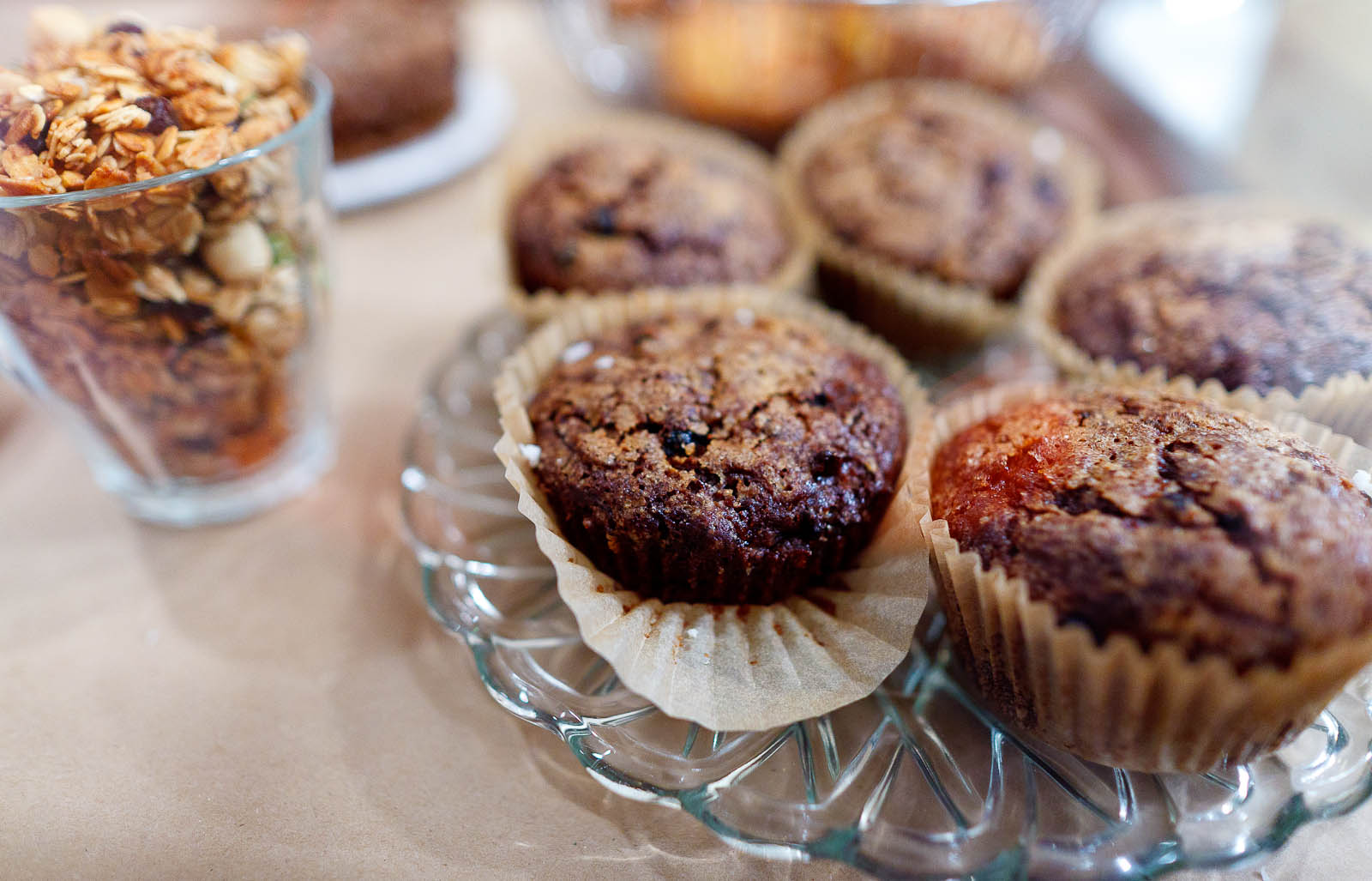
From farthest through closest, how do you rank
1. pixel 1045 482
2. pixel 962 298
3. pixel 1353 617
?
1. pixel 962 298
2. pixel 1045 482
3. pixel 1353 617

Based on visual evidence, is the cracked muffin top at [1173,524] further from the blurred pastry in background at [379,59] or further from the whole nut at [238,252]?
the blurred pastry in background at [379,59]

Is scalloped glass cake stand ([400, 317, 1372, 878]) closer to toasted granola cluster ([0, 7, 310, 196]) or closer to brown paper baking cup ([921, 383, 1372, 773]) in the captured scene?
brown paper baking cup ([921, 383, 1372, 773])

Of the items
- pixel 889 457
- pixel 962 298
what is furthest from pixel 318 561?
pixel 962 298

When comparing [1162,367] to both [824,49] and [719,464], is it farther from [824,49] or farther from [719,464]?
[824,49]

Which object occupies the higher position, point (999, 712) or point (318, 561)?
point (999, 712)

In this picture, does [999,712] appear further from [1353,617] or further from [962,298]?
[962,298]

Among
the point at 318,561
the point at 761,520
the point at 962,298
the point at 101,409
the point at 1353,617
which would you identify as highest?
the point at 1353,617
